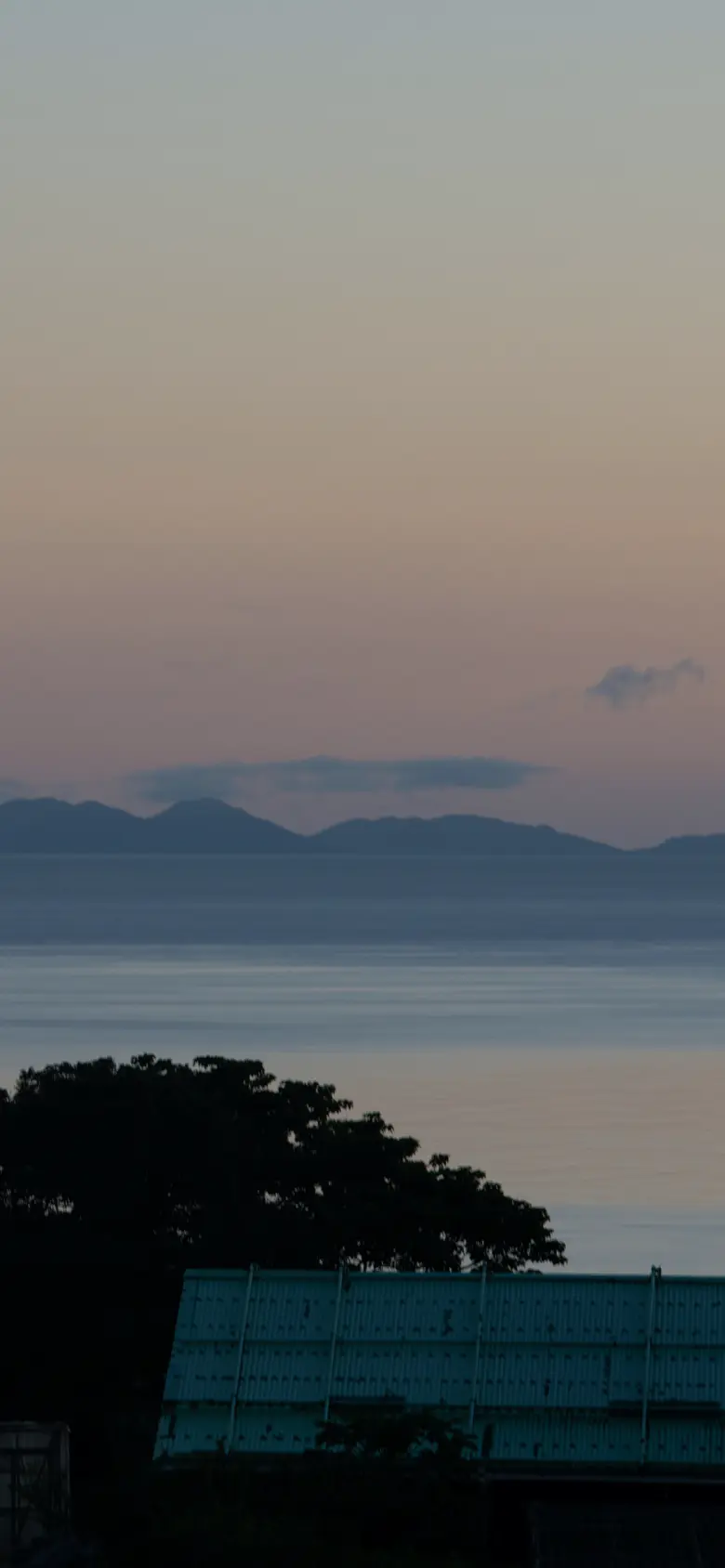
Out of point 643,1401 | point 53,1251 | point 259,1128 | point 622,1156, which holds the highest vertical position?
point 622,1156

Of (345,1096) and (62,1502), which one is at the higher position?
(345,1096)

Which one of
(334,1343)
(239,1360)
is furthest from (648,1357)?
(239,1360)

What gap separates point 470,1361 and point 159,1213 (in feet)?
51.7

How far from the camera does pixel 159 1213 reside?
4409cm

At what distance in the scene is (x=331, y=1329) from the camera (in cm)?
2925

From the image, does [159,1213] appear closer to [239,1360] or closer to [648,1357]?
[239,1360]

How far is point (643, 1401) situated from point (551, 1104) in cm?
7117

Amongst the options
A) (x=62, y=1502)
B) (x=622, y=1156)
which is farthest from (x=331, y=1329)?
A: (x=622, y=1156)

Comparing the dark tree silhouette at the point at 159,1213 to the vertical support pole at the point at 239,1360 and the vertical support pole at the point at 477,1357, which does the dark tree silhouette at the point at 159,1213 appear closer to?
the vertical support pole at the point at 239,1360

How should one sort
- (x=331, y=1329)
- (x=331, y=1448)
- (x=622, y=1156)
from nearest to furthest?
(x=331, y=1448), (x=331, y=1329), (x=622, y=1156)

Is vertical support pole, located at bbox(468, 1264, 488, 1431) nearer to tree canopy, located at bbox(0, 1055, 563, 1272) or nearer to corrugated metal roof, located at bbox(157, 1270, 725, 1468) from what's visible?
corrugated metal roof, located at bbox(157, 1270, 725, 1468)

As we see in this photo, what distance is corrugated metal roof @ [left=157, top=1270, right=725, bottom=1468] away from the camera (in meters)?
28.2

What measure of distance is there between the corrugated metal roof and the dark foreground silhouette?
30.4 ft

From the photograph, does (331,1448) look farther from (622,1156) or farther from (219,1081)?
(622,1156)
